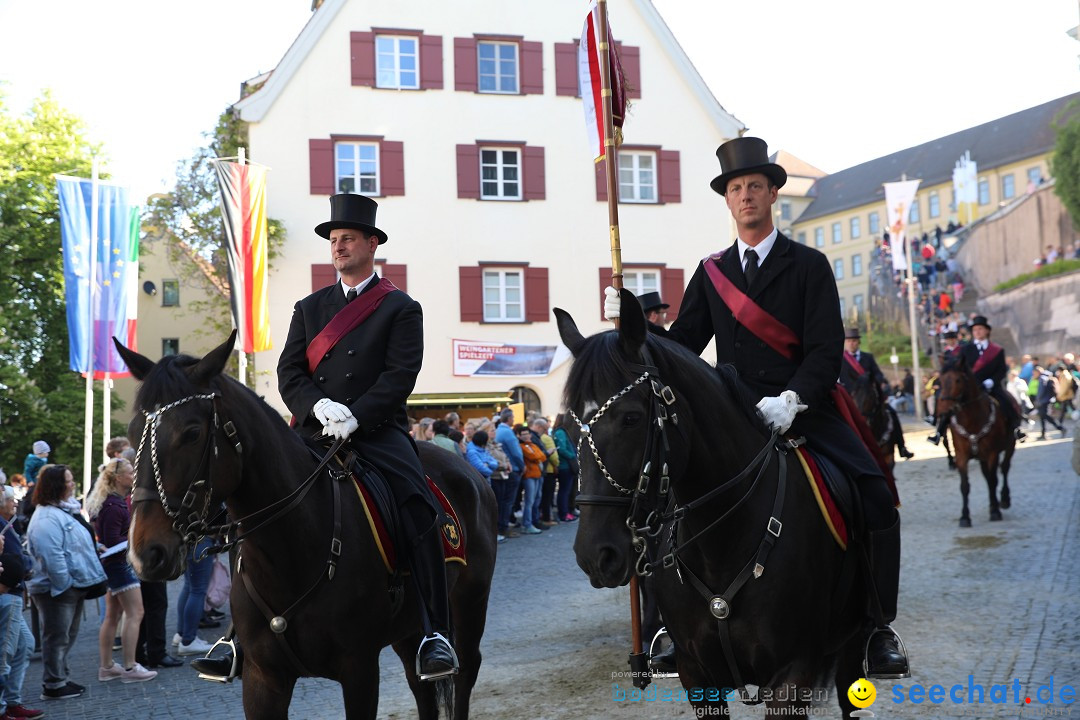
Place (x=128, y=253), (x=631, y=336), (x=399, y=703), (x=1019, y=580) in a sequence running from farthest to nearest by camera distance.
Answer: (x=128, y=253) < (x=1019, y=580) < (x=399, y=703) < (x=631, y=336)

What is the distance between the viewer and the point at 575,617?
35.8 feet

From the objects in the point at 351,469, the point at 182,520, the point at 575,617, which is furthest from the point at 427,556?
the point at 575,617

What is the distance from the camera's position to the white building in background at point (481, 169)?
28.2 m

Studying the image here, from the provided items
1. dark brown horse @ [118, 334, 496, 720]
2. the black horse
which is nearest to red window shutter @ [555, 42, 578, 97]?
dark brown horse @ [118, 334, 496, 720]

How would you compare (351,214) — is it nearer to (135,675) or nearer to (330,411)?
(330,411)

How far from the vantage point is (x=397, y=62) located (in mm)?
29188

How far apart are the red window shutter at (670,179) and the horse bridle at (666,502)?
27.0m

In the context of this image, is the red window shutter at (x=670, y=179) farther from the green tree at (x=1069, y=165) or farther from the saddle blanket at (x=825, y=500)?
the saddle blanket at (x=825, y=500)

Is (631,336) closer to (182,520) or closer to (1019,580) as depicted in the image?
(182,520)

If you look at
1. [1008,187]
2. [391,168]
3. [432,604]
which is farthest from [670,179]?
[1008,187]

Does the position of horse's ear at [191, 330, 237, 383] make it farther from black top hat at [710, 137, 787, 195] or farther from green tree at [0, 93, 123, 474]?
green tree at [0, 93, 123, 474]

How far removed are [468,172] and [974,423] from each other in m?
17.6

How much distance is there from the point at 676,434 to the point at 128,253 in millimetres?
14245

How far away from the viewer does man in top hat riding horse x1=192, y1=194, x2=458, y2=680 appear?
17.0 feet
